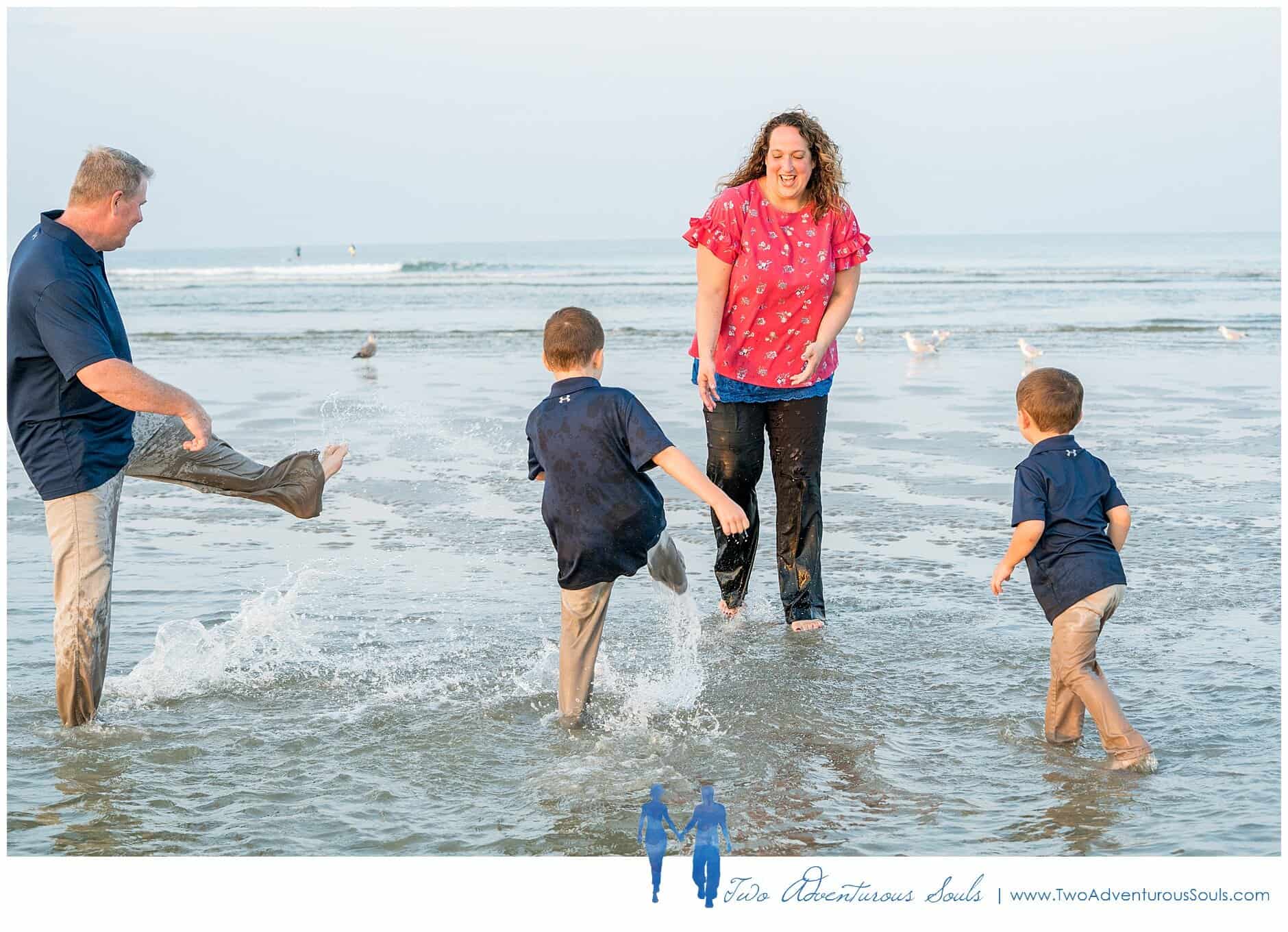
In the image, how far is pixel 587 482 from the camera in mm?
4324

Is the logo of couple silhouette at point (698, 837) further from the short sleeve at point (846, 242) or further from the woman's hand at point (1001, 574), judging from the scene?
the short sleeve at point (846, 242)

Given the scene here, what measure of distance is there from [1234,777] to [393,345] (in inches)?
694

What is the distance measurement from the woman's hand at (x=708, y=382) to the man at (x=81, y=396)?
216 cm

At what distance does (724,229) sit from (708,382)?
0.66m

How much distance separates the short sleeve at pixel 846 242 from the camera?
5.60m

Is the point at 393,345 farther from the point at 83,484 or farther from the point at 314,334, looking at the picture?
the point at 83,484

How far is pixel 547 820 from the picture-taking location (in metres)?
3.66

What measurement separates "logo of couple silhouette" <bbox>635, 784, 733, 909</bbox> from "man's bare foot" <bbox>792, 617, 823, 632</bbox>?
6.34ft

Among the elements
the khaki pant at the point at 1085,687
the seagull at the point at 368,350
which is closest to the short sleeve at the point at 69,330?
the khaki pant at the point at 1085,687

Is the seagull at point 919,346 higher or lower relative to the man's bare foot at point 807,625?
higher

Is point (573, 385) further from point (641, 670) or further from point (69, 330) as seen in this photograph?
point (69, 330)

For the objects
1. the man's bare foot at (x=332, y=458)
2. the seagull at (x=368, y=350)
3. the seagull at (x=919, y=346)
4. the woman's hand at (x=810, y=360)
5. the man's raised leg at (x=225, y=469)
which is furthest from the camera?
the seagull at (x=919, y=346)

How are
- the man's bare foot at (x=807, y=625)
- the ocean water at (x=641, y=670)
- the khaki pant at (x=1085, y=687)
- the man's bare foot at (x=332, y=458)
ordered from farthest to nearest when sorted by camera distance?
the man's bare foot at (x=807, y=625) < the man's bare foot at (x=332, y=458) < the khaki pant at (x=1085, y=687) < the ocean water at (x=641, y=670)

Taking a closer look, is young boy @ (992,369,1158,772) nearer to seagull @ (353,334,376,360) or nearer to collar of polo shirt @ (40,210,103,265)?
collar of polo shirt @ (40,210,103,265)
